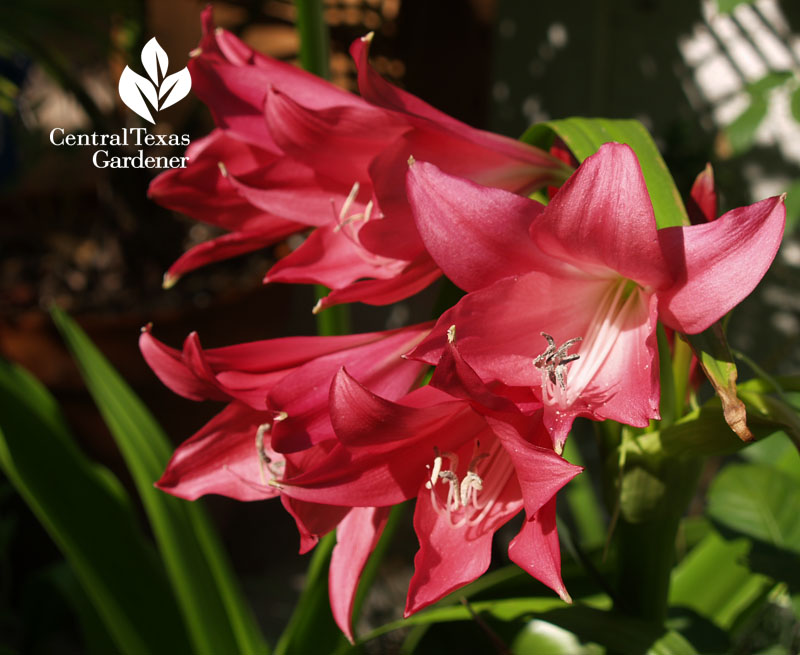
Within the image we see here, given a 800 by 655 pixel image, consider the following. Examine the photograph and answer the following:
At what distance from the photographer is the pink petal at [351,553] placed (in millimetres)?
531

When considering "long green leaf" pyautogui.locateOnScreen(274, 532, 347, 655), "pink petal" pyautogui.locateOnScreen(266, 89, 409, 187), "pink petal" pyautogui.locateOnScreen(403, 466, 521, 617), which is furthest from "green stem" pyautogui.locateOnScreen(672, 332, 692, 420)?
"long green leaf" pyautogui.locateOnScreen(274, 532, 347, 655)

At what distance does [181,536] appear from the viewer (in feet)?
2.85

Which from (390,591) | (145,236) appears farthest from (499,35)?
(390,591)

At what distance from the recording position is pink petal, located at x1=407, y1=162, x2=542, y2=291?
42 centimetres

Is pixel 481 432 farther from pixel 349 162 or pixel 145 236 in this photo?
pixel 145 236

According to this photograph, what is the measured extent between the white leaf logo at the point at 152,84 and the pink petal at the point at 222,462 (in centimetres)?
35

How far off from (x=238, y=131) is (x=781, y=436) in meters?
0.80

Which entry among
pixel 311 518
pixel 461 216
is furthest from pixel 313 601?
pixel 461 216

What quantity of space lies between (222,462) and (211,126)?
165 centimetres

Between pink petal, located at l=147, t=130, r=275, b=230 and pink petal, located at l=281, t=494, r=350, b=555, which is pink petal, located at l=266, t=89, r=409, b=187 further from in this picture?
pink petal, located at l=281, t=494, r=350, b=555

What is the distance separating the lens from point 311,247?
555mm

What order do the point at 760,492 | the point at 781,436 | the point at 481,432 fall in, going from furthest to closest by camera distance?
the point at 781,436 → the point at 760,492 → the point at 481,432

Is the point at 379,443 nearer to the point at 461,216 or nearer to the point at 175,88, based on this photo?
the point at 461,216

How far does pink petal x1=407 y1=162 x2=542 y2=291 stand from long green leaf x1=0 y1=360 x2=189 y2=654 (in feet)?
1.83
